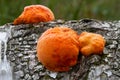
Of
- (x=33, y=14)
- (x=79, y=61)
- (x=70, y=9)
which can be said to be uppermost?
(x=70, y=9)

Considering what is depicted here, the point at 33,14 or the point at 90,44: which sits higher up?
the point at 33,14

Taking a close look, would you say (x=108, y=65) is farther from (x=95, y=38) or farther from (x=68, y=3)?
(x=68, y=3)

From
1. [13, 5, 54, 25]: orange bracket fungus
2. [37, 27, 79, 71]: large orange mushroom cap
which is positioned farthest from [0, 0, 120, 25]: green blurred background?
[37, 27, 79, 71]: large orange mushroom cap

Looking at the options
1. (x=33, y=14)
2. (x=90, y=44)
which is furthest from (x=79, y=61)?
(x=33, y=14)

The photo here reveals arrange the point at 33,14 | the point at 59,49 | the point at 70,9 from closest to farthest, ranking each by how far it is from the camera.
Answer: the point at 59,49
the point at 33,14
the point at 70,9

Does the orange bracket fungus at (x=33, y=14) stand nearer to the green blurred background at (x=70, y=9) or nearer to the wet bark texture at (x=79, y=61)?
the wet bark texture at (x=79, y=61)

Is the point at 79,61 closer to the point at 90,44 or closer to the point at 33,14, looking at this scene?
the point at 90,44

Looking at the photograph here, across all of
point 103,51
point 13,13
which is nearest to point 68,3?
point 13,13

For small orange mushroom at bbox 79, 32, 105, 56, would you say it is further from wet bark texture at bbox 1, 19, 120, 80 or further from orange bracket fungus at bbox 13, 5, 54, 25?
orange bracket fungus at bbox 13, 5, 54, 25
